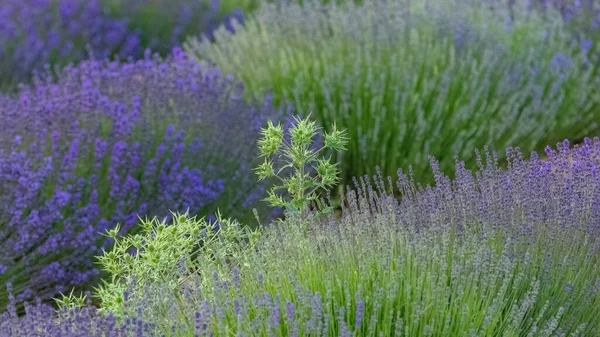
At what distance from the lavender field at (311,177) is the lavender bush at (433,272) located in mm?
11

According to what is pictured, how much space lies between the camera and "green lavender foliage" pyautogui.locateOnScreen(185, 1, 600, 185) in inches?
201

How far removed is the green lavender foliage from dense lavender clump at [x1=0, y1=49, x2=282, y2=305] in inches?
23.8

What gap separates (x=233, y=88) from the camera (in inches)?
203

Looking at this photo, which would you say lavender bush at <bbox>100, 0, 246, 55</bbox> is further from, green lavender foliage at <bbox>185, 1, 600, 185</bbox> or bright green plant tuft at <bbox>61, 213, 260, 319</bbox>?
bright green plant tuft at <bbox>61, 213, 260, 319</bbox>

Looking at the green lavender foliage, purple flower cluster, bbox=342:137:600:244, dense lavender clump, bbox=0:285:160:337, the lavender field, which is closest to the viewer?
dense lavender clump, bbox=0:285:160:337

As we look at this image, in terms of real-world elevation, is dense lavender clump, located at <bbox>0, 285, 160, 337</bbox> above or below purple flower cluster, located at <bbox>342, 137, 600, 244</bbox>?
below

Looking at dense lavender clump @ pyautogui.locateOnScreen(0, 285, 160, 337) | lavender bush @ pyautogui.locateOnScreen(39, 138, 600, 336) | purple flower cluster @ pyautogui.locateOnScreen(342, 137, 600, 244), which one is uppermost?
purple flower cluster @ pyautogui.locateOnScreen(342, 137, 600, 244)

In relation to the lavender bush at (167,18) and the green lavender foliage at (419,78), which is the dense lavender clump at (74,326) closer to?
the green lavender foliage at (419,78)

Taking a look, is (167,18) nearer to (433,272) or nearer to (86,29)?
(86,29)

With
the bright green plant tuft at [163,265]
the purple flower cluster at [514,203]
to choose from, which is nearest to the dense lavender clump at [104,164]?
the bright green plant tuft at [163,265]

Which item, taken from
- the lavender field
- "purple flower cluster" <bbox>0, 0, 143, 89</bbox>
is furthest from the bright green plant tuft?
"purple flower cluster" <bbox>0, 0, 143, 89</bbox>

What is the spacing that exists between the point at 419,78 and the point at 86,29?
147 inches

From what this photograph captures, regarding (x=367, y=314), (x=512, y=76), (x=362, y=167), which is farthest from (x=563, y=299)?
(x=512, y=76)

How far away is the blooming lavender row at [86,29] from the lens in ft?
23.1
